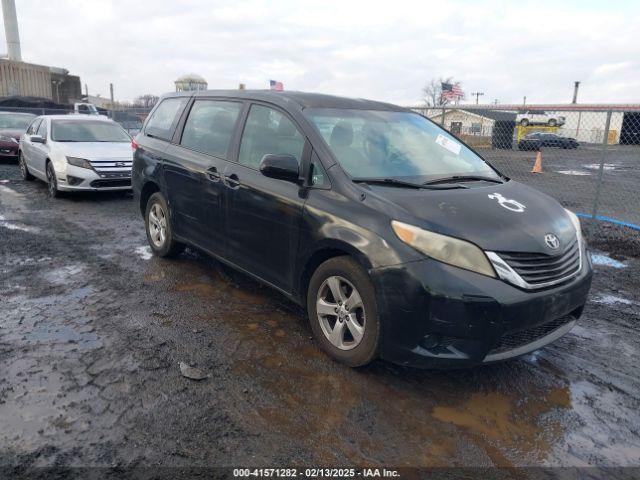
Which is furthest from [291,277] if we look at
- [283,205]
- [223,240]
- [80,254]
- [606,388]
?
[80,254]

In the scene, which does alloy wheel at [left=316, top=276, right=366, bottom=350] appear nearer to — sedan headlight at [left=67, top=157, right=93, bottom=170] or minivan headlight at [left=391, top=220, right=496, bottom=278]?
minivan headlight at [left=391, top=220, right=496, bottom=278]

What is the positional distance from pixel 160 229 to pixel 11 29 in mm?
55306

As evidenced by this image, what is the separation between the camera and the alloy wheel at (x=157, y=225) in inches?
217

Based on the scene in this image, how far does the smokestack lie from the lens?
1869 inches

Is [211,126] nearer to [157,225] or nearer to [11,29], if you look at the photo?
[157,225]

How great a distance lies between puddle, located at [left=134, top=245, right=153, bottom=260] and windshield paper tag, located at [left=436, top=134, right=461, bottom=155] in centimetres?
356

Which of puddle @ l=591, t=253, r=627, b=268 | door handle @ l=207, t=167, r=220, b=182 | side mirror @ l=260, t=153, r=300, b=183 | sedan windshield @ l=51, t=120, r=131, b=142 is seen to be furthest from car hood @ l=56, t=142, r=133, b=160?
puddle @ l=591, t=253, r=627, b=268

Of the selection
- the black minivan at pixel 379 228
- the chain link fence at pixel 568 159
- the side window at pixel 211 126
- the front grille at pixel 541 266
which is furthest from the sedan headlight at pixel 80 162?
the front grille at pixel 541 266

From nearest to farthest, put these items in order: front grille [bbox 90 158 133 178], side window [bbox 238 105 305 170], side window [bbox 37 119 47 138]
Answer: side window [bbox 238 105 305 170] → front grille [bbox 90 158 133 178] → side window [bbox 37 119 47 138]

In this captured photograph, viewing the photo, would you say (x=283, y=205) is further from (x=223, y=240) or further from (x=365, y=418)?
(x=365, y=418)

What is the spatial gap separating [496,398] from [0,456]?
279 cm

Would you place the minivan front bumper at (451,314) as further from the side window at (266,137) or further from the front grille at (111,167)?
the front grille at (111,167)

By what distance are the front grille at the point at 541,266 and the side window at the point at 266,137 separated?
171cm

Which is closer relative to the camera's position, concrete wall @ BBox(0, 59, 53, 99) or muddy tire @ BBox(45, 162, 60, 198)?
muddy tire @ BBox(45, 162, 60, 198)
